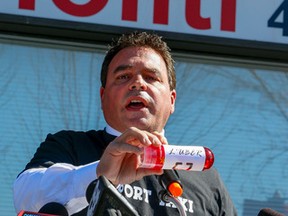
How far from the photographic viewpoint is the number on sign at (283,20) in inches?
180

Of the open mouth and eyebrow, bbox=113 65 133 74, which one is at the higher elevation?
eyebrow, bbox=113 65 133 74

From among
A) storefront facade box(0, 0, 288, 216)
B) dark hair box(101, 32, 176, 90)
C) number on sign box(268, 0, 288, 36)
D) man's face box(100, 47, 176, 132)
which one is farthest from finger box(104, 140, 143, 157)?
number on sign box(268, 0, 288, 36)

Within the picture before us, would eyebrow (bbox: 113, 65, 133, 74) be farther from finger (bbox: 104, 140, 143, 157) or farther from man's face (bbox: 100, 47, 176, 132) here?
finger (bbox: 104, 140, 143, 157)

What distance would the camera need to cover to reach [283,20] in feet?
15.1

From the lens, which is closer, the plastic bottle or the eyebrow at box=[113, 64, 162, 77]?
the plastic bottle

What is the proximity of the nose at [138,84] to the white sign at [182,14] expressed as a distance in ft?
3.78

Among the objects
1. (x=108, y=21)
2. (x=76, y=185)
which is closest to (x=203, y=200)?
(x=76, y=185)

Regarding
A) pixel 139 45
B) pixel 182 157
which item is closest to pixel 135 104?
pixel 139 45

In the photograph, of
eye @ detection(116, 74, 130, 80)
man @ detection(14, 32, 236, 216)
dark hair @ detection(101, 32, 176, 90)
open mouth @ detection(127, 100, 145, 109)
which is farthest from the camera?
dark hair @ detection(101, 32, 176, 90)

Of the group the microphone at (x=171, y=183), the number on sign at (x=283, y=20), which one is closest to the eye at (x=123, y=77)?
the microphone at (x=171, y=183)

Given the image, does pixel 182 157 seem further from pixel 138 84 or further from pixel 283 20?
pixel 283 20

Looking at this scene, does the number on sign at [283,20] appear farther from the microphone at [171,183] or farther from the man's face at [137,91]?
the microphone at [171,183]

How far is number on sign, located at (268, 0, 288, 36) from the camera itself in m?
4.58

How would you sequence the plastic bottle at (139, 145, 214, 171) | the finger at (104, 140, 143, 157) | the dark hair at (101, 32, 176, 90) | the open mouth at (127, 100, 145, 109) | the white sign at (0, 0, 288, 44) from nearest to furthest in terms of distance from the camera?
the plastic bottle at (139, 145, 214, 171), the finger at (104, 140, 143, 157), the open mouth at (127, 100, 145, 109), the dark hair at (101, 32, 176, 90), the white sign at (0, 0, 288, 44)
